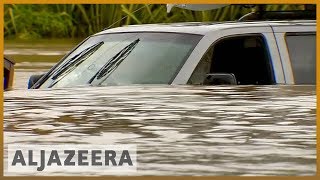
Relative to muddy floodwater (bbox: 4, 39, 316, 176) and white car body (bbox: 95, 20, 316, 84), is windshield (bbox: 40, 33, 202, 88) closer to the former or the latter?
white car body (bbox: 95, 20, 316, 84)

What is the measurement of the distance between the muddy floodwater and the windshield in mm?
394

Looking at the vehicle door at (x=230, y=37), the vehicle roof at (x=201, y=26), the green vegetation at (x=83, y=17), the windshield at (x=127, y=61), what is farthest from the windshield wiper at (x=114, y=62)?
the green vegetation at (x=83, y=17)

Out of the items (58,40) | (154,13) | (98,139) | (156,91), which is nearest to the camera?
(98,139)

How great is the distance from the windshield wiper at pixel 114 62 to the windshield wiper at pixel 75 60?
247mm

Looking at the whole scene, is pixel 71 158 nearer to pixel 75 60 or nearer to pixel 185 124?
pixel 185 124

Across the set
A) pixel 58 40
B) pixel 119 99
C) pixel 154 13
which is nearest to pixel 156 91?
pixel 119 99

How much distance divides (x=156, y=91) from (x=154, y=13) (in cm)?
1229

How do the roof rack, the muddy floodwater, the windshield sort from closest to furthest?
the muddy floodwater → the windshield → the roof rack

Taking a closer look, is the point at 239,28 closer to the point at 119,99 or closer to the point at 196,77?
the point at 196,77

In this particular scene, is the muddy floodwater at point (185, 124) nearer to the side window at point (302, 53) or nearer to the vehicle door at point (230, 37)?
the vehicle door at point (230, 37)

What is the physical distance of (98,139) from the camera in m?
4.56

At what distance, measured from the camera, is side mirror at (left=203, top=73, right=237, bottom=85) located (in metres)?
6.78

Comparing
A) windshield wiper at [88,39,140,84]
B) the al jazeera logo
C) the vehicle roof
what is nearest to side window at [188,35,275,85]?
the vehicle roof

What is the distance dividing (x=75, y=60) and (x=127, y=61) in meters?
0.54
